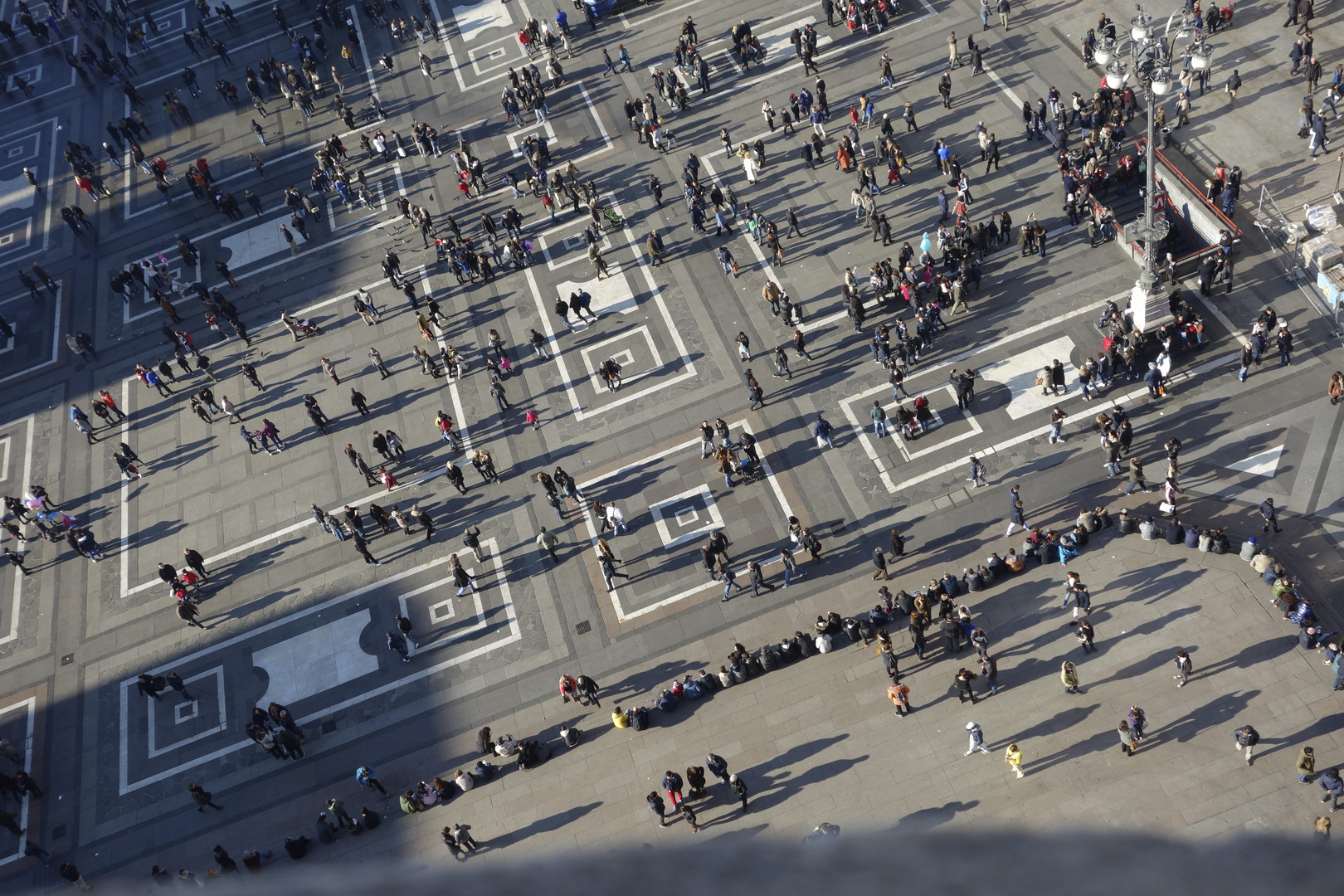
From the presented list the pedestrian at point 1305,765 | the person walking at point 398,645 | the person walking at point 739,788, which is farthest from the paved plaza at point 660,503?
the person walking at point 739,788

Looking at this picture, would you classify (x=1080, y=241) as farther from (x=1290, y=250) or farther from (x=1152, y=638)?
(x=1152, y=638)

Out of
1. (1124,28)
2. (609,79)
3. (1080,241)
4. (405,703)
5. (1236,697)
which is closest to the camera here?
(1236,697)

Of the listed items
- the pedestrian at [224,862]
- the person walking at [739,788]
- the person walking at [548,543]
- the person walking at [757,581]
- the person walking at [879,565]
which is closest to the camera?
the person walking at [739,788]

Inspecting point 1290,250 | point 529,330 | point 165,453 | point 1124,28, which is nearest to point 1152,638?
point 1290,250

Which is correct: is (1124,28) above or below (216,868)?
above

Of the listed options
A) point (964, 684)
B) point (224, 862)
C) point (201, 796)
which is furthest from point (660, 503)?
point (224, 862)

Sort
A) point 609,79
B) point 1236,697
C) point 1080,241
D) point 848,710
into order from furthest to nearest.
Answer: point 609,79
point 1080,241
point 848,710
point 1236,697

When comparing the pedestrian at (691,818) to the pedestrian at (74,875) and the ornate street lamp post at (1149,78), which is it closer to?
the pedestrian at (74,875)
